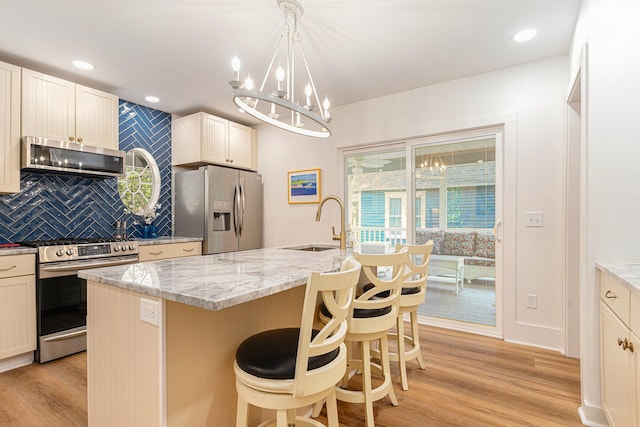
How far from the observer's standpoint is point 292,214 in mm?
4453

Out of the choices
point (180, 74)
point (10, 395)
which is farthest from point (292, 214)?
point (10, 395)

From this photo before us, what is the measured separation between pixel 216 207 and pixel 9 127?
6.29 feet

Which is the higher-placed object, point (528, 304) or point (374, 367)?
point (528, 304)

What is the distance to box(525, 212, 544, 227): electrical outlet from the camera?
2885mm

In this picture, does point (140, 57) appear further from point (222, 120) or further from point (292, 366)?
point (292, 366)

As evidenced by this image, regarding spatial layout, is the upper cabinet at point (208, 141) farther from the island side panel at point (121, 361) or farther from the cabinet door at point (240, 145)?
the island side panel at point (121, 361)

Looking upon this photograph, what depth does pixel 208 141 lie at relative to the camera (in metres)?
4.02

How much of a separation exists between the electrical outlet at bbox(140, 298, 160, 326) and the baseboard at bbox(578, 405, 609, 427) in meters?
2.29

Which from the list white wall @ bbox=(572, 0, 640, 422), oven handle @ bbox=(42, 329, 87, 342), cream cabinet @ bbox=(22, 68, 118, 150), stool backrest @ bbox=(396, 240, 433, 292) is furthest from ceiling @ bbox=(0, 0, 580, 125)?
oven handle @ bbox=(42, 329, 87, 342)

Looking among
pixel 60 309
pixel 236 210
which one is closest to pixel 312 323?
pixel 60 309

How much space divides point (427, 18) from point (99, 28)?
93.1 inches

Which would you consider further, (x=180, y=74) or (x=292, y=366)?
(x=180, y=74)

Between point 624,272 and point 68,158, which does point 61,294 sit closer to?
point 68,158

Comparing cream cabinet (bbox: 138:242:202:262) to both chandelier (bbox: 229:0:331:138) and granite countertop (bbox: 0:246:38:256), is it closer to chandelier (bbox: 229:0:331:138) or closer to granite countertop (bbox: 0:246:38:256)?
granite countertop (bbox: 0:246:38:256)
